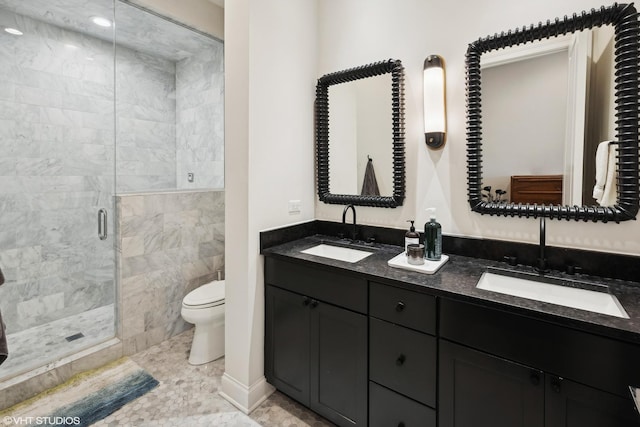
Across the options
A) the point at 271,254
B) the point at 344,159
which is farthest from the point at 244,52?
the point at 271,254

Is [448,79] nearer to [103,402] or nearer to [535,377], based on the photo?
[535,377]

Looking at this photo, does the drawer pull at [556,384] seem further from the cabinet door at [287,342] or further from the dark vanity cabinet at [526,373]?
the cabinet door at [287,342]

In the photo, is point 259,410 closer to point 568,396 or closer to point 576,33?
point 568,396

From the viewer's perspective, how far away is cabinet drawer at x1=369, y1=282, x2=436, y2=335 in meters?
1.25

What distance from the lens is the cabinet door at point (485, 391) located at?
105 centimetres

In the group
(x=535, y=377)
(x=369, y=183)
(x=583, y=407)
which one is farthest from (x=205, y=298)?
(x=583, y=407)

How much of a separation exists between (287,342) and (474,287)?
105 centimetres

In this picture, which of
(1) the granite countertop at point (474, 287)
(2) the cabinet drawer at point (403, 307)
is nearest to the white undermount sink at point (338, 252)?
(1) the granite countertop at point (474, 287)

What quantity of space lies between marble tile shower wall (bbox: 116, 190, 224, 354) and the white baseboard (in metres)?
0.94

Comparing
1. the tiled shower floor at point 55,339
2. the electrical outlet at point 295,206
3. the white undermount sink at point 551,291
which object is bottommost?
the tiled shower floor at point 55,339

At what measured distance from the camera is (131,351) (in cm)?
233

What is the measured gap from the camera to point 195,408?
179 centimetres

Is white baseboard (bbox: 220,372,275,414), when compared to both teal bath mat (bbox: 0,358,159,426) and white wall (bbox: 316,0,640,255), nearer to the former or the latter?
teal bath mat (bbox: 0,358,159,426)

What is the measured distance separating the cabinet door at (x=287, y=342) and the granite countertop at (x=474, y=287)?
0.26 metres
